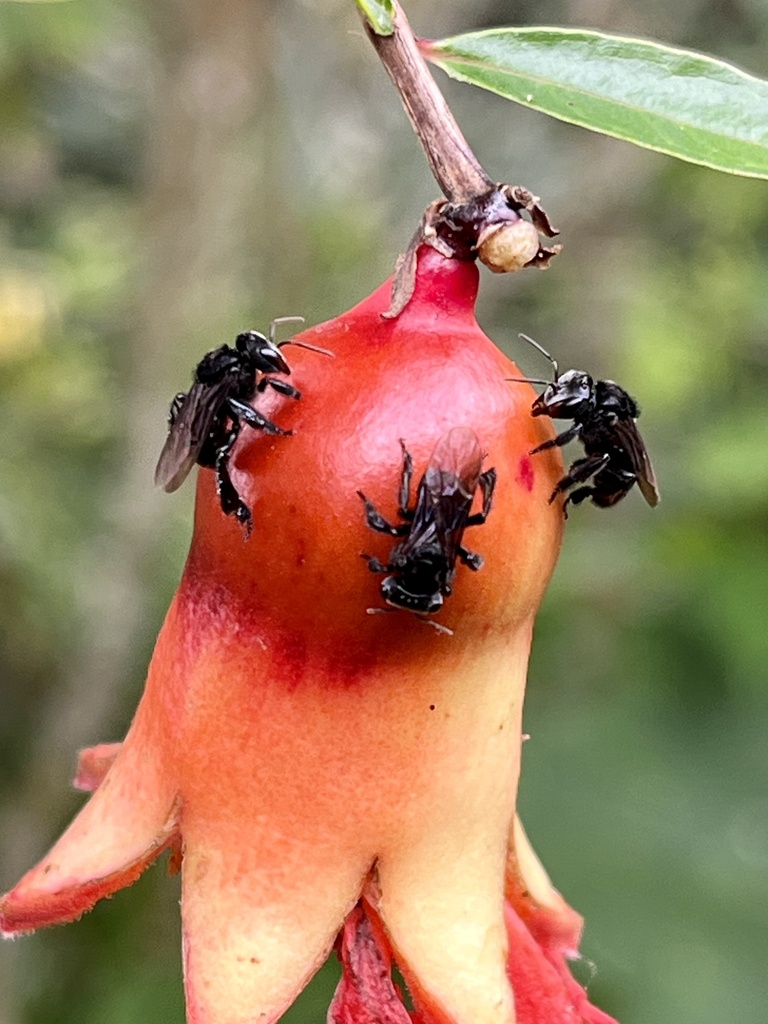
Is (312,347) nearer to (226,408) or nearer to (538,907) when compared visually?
(226,408)

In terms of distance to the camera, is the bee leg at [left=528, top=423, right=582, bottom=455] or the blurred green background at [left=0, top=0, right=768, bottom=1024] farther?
the blurred green background at [left=0, top=0, right=768, bottom=1024]

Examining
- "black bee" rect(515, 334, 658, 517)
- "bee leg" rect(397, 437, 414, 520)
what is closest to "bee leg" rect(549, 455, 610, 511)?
"black bee" rect(515, 334, 658, 517)

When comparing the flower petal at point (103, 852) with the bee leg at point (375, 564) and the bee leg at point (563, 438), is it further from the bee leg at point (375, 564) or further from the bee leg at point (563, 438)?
the bee leg at point (563, 438)

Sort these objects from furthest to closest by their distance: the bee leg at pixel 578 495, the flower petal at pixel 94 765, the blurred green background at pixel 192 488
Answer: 1. the blurred green background at pixel 192 488
2. the flower petal at pixel 94 765
3. the bee leg at pixel 578 495

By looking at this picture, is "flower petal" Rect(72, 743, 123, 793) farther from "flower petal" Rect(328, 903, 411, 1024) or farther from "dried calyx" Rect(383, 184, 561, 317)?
"dried calyx" Rect(383, 184, 561, 317)

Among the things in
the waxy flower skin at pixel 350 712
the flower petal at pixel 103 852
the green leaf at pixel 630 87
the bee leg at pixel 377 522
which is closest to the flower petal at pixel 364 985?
the waxy flower skin at pixel 350 712
